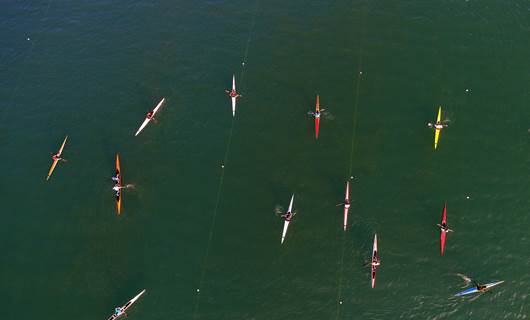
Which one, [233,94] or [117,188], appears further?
[233,94]

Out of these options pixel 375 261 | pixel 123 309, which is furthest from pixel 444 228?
pixel 123 309

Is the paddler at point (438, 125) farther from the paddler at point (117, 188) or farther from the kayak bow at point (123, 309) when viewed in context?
the kayak bow at point (123, 309)

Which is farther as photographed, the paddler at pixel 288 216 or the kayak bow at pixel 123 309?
the paddler at pixel 288 216

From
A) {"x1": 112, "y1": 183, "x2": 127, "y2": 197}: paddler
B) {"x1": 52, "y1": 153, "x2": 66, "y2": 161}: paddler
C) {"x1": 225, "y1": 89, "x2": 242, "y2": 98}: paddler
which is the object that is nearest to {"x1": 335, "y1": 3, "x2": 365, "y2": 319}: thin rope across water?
{"x1": 225, "y1": 89, "x2": 242, "y2": 98}: paddler

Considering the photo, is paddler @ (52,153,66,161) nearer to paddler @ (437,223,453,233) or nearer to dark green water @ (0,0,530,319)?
dark green water @ (0,0,530,319)

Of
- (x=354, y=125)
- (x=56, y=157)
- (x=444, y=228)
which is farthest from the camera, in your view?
(x=56, y=157)

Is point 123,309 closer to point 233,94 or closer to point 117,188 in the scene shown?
point 117,188

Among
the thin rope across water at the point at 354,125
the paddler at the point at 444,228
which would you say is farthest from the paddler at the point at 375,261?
the paddler at the point at 444,228

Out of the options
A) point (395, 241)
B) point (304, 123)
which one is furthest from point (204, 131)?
point (395, 241)
